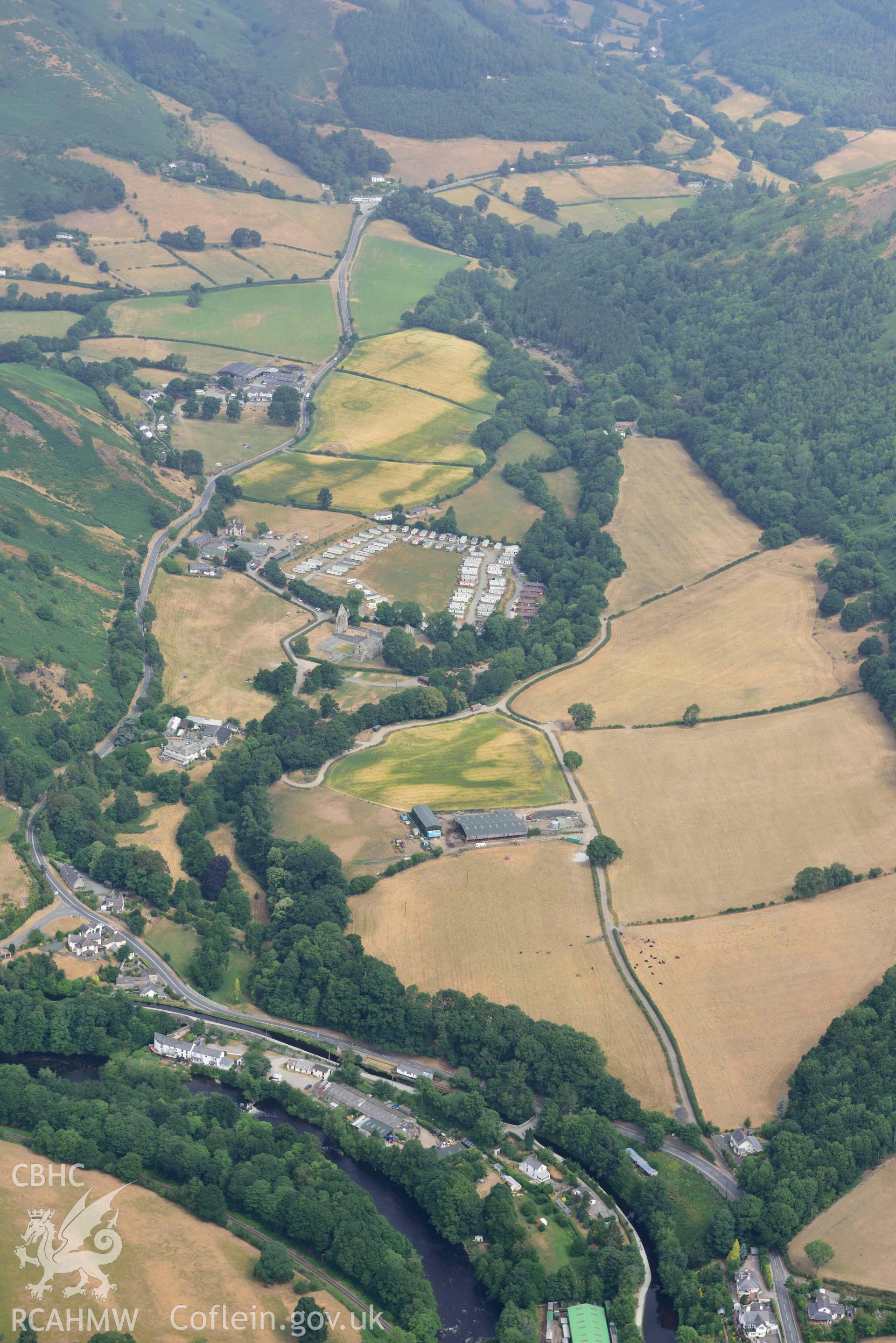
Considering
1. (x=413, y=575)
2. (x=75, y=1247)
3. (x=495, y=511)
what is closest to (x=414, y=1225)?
(x=75, y=1247)

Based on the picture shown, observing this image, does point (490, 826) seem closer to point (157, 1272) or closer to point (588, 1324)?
point (588, 1324)

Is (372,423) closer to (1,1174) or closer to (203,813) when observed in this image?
(203,813)

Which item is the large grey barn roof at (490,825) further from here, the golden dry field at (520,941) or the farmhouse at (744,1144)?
the farmhouse at (744,1144)

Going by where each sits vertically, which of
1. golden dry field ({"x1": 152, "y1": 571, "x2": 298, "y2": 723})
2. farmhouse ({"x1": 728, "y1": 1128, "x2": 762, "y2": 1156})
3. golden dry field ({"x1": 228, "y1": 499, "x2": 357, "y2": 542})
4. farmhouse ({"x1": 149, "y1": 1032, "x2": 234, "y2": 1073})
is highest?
farmhouse ({"x1": 728, "y1": 1128, "x2": 762, "y2": 1156})

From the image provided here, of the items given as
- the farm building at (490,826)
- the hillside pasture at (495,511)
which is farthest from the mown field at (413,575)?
the farm building at (490,826)

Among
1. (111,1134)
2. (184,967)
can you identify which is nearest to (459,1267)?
(111,1134)

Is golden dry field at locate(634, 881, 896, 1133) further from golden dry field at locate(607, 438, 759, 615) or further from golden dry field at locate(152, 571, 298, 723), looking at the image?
golden dry field at locate(607, 438, 759, 615)

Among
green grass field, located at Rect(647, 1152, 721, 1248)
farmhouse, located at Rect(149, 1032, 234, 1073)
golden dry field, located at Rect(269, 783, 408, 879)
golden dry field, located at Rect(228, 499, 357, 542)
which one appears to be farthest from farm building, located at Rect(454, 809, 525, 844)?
golden dry field, located at Rect(228, 499, 357, 542)
